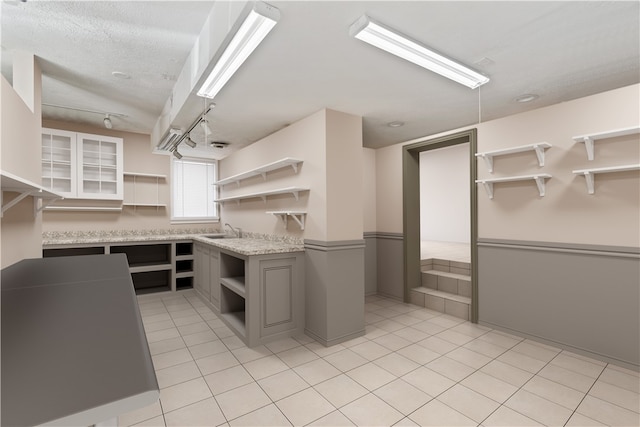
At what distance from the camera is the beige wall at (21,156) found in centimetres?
184

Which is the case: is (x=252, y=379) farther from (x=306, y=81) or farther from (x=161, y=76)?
(x=161, y=76)

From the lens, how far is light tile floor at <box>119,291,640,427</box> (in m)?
2.00

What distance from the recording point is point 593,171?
2662 millimetres

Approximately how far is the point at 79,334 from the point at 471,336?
359cm

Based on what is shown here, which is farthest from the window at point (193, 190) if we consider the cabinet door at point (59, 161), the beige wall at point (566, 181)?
the beige wall at point (566, 181)

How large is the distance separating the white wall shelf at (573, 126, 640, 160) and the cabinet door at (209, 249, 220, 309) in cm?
424

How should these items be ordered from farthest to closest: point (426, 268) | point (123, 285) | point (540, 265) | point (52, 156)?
point (426, 268) → point (52, 156) → point (540, 265) → point (123, 285)

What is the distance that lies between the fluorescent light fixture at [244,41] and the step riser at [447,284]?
154 inches

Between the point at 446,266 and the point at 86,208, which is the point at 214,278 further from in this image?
the point at 446,266

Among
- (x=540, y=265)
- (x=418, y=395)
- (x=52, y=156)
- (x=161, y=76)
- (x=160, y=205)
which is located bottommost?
(x=418, y=395)

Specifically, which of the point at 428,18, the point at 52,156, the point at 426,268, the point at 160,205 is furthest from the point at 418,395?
the point at 52,156

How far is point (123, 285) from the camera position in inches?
58.7

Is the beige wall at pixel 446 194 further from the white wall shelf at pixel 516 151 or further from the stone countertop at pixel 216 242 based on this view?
the stone countertop at pixel 216 242

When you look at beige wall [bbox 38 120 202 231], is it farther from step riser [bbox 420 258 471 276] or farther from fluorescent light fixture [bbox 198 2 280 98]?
step riser [bbox 420 258 471 276]
